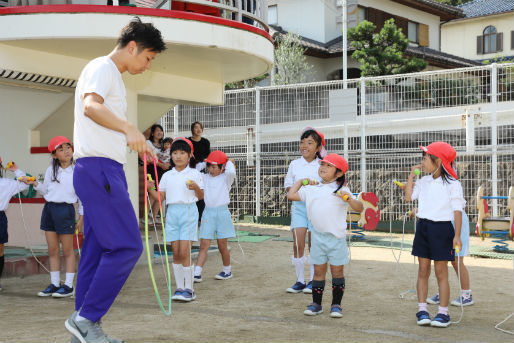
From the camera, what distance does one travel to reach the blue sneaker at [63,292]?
6363mm

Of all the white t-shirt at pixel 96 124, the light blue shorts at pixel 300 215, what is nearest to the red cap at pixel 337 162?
the light blue shorts at pixel 300 215

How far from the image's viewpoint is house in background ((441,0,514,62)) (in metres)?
35.4

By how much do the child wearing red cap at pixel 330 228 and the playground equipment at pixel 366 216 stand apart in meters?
4.89

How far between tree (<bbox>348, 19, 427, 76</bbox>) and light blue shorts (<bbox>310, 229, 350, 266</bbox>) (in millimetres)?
18699

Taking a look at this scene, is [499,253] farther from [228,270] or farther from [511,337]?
[511,337]

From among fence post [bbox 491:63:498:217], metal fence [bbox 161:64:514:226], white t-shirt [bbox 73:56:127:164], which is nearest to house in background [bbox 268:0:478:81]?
metal fence [bbox 161:64:514:226]

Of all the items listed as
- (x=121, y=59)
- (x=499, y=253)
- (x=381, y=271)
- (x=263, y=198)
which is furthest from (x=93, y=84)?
(x=263, y=198)

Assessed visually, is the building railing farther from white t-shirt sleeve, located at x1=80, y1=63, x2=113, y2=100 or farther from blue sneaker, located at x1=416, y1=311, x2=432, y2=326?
blue sneaker, located at x1=416, y1=311, x2=432, y2=326

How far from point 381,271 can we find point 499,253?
295 cm

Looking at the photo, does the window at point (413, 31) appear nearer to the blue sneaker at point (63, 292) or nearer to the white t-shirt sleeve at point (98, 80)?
the blue sneaker at point (63, 292)

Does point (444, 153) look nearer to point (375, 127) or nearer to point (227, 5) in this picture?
point (227, 5)

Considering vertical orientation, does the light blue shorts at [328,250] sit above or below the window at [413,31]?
below

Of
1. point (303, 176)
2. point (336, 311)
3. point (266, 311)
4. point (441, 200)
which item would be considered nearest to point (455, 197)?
point (441, 200)

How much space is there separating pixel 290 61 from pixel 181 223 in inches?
739
